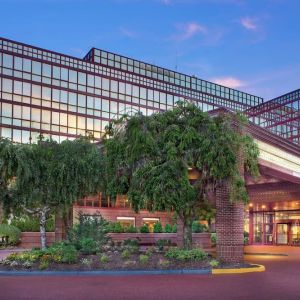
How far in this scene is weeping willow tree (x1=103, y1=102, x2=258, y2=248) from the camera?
21484mm

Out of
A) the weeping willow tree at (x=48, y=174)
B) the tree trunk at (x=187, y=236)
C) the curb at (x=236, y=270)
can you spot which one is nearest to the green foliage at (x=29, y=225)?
the weeping willow tree at (x=48, y=174)

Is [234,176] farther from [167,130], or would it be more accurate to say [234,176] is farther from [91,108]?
[91,108]

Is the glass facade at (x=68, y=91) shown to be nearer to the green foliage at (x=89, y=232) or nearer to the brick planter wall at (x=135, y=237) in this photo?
the brick planter wall at (x=135, y=237)

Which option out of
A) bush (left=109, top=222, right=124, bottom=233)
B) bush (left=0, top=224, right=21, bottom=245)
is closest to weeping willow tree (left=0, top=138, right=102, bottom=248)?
bush (left=0, top=224, right=21, bottom=245)

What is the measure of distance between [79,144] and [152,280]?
40.3ft

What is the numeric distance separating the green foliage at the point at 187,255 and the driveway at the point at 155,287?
2027 mm

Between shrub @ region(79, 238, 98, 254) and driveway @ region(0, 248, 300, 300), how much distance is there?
3.19 m

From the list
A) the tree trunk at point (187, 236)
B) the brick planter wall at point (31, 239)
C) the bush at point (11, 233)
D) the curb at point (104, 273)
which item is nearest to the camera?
the curb at point (104, 273)

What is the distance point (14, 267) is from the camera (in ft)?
68.4

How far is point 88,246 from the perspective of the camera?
22234 mm

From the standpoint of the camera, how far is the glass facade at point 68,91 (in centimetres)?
7231

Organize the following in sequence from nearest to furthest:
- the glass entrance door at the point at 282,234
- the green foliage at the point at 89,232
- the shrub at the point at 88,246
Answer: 1. the shrub at the point at 88,246
2. the green foliage at the point at 89,232
3. the glass entrance door at the point at 282,234

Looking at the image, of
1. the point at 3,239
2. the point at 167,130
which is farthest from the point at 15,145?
the point at 3,239

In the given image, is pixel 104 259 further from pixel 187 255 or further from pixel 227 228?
pixel 227 228
